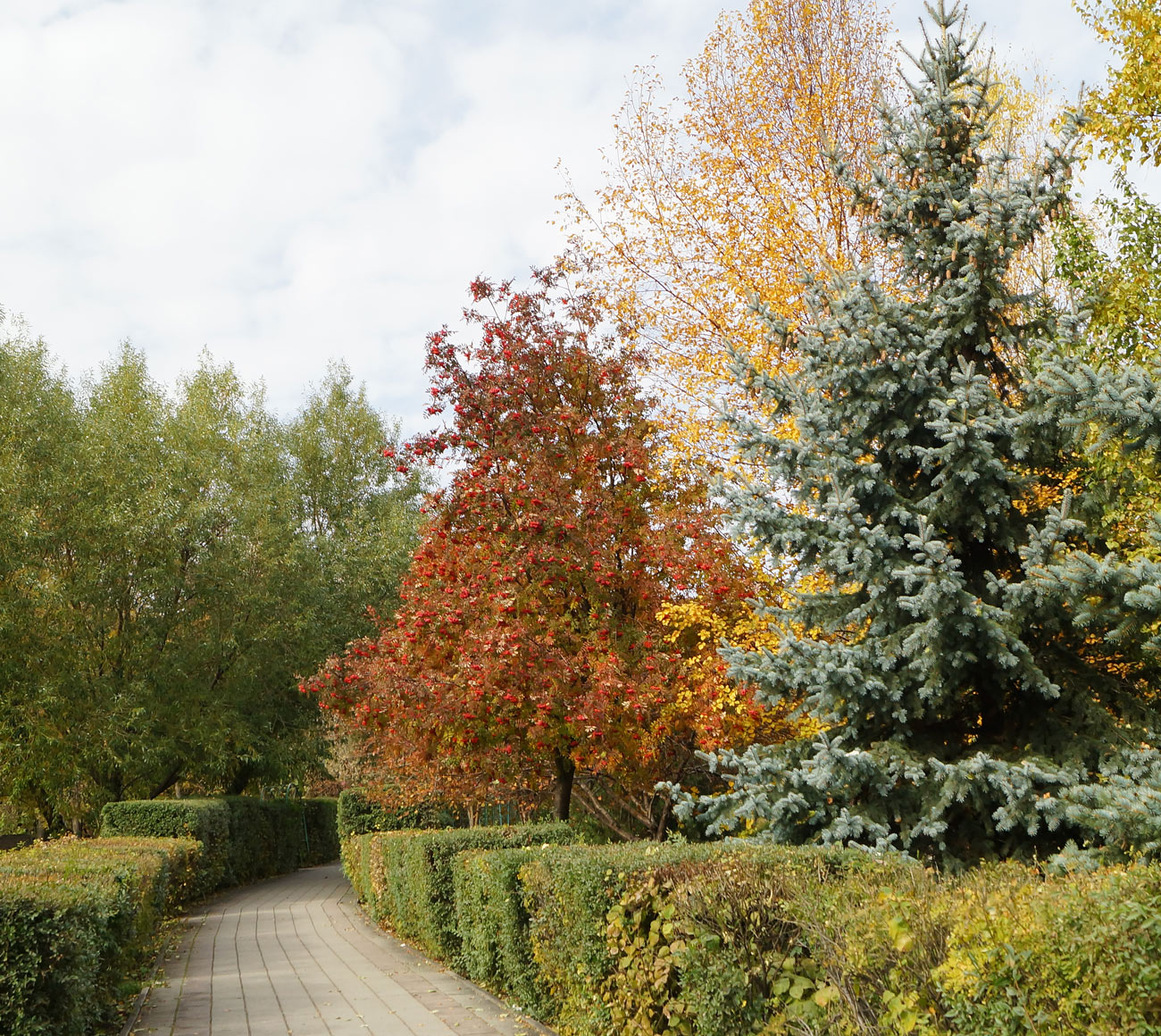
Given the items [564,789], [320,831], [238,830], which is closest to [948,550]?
[564,789]

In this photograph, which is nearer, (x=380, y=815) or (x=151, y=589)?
(x=380, y=815)

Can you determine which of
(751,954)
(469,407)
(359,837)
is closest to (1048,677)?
(751,954)

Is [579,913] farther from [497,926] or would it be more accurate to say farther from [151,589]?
[151,589]

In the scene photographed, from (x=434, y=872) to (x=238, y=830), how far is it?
15883 millimetres

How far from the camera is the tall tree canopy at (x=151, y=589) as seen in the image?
1978 cm

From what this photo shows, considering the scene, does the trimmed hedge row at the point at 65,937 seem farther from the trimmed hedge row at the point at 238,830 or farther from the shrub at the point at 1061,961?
the trimmed hedge row at the point at 238,830

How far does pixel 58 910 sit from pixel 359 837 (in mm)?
11994

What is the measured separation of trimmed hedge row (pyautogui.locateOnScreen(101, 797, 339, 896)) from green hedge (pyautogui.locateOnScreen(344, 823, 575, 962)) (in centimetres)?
806

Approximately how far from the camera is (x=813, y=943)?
419cm

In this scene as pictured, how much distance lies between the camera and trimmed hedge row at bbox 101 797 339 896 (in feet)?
63.8

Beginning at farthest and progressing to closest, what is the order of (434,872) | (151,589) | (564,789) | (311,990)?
(151,589)
(564,789)
(434,872)
(311,990)

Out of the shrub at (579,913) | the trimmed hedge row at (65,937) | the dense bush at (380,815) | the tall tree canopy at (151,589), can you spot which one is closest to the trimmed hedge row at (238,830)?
Result: the tall tree canopy at (151,589)

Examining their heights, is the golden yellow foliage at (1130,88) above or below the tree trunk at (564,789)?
above

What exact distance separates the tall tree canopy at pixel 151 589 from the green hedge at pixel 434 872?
998cm
